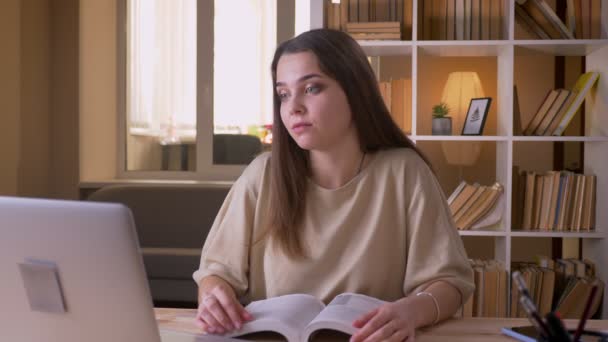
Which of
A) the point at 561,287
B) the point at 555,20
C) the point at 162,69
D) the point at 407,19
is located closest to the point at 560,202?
the point at 561,287

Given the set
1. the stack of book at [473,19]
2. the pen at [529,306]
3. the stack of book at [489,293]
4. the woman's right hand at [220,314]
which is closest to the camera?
the pen at [529,306]

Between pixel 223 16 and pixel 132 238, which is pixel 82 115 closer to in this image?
pixel 223 16

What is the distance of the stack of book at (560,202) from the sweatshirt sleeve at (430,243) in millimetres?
1655

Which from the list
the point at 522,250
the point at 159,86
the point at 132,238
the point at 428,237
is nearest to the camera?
the point at 132,238

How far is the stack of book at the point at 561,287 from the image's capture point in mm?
2980

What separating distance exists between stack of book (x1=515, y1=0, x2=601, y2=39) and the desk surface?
196cm

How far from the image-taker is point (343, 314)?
1.13 meters

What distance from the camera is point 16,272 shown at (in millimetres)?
863

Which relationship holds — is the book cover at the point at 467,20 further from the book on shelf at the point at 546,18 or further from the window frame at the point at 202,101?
the window frame at the point at 202,101

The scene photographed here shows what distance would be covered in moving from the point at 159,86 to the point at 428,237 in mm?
4556

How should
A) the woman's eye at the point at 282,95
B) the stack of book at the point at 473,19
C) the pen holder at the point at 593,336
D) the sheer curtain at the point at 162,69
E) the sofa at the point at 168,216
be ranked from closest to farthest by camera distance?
the pen holder at the point at 593,336 < the woman's eye at the point at 282,95 < the stack of book at the point at 473,19 < the sofa at the point at 168,216 < the sheer curtain at the point at 162,69

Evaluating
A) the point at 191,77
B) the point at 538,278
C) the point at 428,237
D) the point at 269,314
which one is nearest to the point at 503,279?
the point at 538,278

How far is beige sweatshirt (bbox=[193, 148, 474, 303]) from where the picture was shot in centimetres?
147

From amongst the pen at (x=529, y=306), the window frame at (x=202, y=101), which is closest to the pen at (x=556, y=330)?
the pen at (x=529, y=306)
